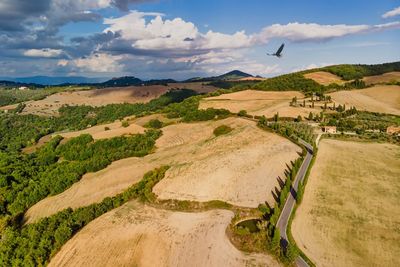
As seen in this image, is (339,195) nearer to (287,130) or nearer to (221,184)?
(221,184)

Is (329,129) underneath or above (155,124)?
above

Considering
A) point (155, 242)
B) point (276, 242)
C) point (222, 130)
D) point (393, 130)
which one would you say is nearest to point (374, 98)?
point (393, 130)

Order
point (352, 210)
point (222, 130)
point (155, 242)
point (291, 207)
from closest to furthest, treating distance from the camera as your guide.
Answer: point (155, 242)
point (352, 210)
point (291, 207)
point (222, 130)

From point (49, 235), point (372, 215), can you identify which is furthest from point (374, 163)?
point (49, 235)

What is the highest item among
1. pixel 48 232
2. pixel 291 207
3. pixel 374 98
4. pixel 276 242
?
pixel 374 98

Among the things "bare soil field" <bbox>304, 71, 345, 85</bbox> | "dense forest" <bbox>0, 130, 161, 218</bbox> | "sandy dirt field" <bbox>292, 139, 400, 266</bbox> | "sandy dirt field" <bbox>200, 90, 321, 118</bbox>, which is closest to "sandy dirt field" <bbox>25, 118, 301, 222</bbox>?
"dense forest" <bbox>0, 130, 161, 218</bbox>

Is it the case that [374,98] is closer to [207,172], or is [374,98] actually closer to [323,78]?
[323,78]

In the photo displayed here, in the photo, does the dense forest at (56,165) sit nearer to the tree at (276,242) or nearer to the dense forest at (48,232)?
the dense forest at (48,232)

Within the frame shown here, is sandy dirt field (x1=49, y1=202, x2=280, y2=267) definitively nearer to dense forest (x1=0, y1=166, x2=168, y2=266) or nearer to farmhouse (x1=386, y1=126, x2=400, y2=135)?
dense forest (x1=0, y1=166, x2=168, y2=266)
